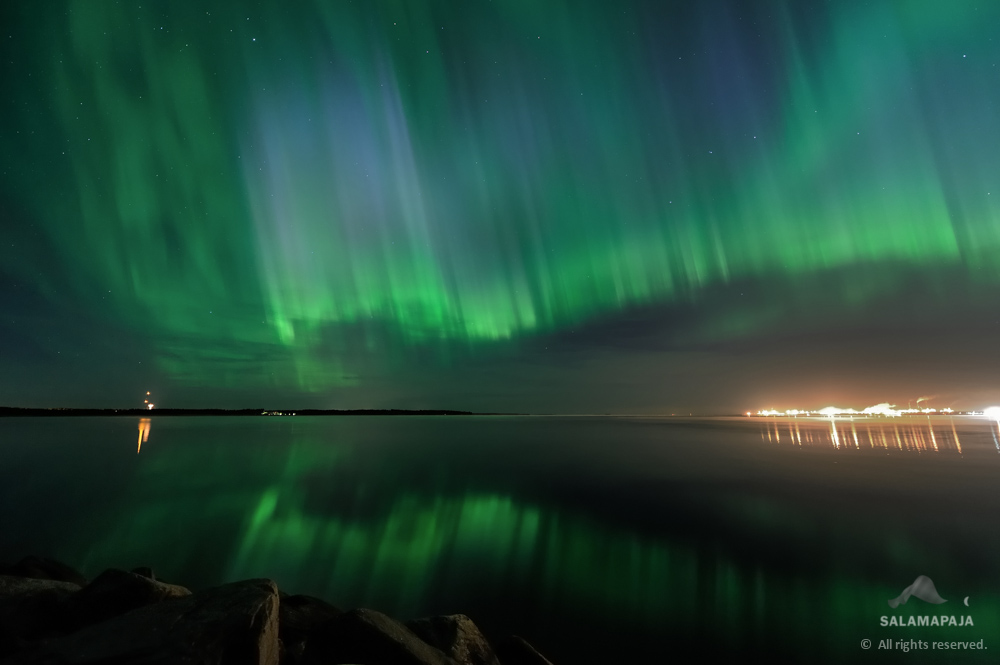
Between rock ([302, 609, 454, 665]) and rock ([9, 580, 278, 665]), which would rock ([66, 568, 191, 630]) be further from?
rock ([302, 609, 454, 665])

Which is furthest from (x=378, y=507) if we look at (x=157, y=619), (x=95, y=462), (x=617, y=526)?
(x=95, y=462)

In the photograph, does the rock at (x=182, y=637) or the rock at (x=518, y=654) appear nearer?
the rock at (x=182, y=637)

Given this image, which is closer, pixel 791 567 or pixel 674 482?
pixel 791 567

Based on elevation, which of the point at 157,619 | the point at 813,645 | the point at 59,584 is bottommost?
the point at 813,645

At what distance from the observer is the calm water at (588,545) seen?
28.2ft

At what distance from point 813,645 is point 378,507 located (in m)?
15.7

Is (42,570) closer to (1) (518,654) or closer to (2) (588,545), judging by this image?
(1) (518,654)

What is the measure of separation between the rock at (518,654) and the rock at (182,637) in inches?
124

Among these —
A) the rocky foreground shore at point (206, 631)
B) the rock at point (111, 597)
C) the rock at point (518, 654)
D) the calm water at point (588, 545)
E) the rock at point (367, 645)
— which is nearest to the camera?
the rocky foreground shore at point (206, 631)

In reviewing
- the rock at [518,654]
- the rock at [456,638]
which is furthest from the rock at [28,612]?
the rock at [518,654]

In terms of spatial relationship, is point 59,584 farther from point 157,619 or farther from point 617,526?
point 617,526

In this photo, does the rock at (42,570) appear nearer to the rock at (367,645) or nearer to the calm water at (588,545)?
the calm water at (588,545)

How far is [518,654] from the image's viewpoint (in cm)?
640

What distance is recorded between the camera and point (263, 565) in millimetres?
11930
